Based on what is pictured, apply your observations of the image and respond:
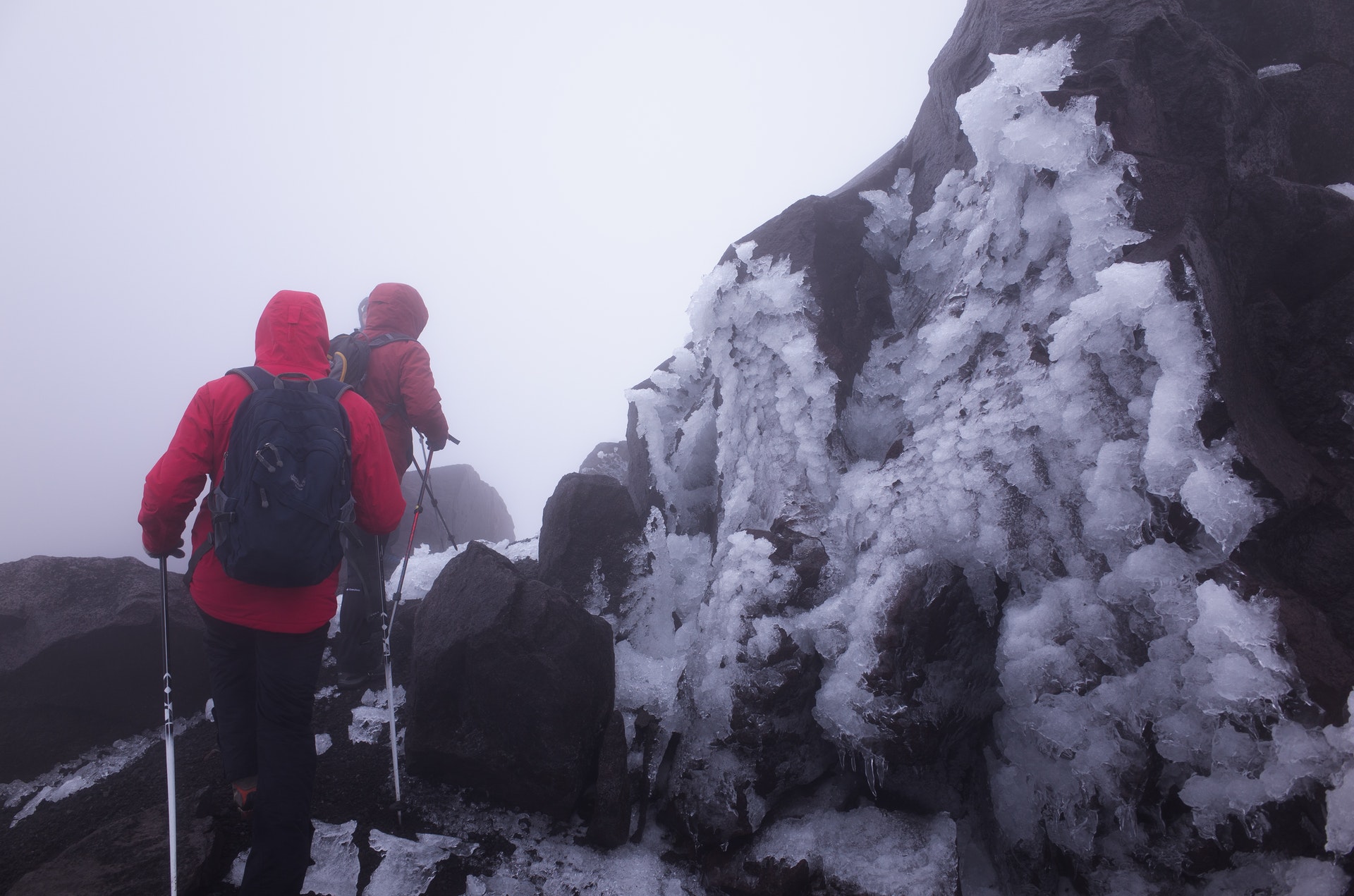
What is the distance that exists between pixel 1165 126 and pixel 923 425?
8.23 ft

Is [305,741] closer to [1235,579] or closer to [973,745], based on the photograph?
[973,745]

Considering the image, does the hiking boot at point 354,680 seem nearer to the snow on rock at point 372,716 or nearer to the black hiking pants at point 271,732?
the snow on rock at point 372,716

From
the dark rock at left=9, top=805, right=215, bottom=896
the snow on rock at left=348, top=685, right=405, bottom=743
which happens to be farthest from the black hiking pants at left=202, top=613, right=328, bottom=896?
the snow on rock at left=348, top=685, right=405, bottom=743

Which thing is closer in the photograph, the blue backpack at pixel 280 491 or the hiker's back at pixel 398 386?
the blue backpack at pixel 280 491

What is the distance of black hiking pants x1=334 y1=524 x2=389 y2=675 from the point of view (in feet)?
16.2

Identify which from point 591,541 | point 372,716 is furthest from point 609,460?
point 372,716

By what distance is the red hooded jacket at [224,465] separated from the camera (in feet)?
9.68

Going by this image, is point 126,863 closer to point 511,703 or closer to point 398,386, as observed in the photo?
point 511,703

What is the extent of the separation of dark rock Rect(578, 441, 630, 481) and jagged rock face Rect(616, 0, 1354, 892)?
26.2 ft

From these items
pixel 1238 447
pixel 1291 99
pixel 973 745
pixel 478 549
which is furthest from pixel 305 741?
pixel 1291 99

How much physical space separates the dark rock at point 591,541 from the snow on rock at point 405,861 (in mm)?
2498

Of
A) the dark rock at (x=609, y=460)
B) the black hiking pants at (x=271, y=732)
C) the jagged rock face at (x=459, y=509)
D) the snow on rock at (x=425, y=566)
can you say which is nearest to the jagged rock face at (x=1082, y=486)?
the black hiking pants at (x=271, y=732)

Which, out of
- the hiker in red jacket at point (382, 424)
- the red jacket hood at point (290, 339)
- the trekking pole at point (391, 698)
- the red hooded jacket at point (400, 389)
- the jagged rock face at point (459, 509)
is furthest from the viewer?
the jagged rock face at point (459, 509)

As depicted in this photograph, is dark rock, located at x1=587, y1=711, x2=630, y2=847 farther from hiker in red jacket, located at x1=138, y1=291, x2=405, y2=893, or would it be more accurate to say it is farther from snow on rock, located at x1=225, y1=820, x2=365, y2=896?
hiker in red jacket, located at x1=138, y1=291, x2=405, y2=893
